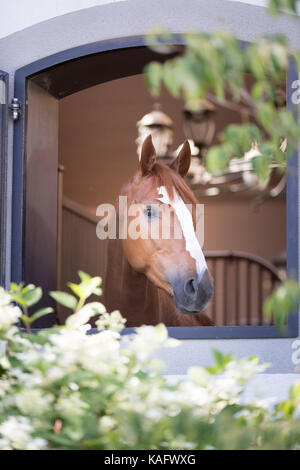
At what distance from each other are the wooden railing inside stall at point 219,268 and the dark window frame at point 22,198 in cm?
186

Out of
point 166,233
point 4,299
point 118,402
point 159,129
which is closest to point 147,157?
point 166,233

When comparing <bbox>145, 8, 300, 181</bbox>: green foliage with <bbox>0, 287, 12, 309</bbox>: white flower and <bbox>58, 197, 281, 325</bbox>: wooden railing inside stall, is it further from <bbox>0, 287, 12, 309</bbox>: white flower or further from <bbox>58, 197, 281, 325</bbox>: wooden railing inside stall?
<bbox>58, 197, 281, 325</bbox>: wooden railing inside stall

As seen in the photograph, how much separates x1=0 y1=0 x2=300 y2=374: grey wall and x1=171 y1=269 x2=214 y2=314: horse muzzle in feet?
0.69

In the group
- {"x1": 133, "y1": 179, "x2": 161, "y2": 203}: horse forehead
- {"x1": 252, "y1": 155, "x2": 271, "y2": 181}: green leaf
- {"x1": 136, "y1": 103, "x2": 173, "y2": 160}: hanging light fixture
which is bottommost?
{"x1": 252, "y1": 155, "x2": 271, "y2": 181}: green leaf

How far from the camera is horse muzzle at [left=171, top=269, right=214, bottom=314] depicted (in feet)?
12.6

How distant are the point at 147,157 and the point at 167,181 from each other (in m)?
0.25

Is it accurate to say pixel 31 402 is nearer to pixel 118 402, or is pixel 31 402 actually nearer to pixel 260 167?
pixel 118 402

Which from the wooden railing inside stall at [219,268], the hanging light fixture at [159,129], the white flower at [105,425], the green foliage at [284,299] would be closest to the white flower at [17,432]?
the white flower at [105,425]

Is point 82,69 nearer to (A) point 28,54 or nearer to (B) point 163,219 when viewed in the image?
(A) point 28,54

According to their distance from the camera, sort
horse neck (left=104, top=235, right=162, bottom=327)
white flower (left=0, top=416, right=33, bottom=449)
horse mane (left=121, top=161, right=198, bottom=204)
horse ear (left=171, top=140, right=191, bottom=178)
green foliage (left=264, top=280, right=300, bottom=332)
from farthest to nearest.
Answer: horse neck (left=104, top=235, right=162, bottom=327) → horse ear (left=171, top=140, right=191, bottom=178) → horse mane (left=121, top=161, right=198, bottom=204) → white flower (left=0, top=416, right=33, bottom=449) → green foliage (left=264, top=280, right=300, bottom=332)

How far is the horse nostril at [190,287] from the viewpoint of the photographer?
3.88 meters

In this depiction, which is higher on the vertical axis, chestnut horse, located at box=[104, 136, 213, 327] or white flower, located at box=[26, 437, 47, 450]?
chestnut horse, located at box=[104, 136, 213, 327]

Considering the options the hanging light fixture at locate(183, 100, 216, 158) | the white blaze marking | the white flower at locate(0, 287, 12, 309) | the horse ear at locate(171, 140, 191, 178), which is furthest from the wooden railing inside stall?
the white flower at locate(0, 287, 12, 309)

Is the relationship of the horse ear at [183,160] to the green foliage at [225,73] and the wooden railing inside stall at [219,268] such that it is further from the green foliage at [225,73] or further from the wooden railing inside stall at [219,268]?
the green foliage at [225,73]
